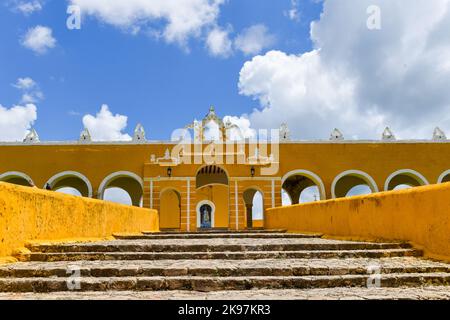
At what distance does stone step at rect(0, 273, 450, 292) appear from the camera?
3.36 metres

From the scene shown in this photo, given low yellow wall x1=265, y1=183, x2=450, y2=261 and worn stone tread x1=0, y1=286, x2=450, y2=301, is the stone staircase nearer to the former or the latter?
worn stone tread x1=0, y1=286, x2=450, y2=301

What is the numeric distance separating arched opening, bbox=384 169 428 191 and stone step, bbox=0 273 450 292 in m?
16.1

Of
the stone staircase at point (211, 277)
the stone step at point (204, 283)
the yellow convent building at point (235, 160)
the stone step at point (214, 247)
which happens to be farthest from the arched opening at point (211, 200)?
the stone step at point (204, 283)

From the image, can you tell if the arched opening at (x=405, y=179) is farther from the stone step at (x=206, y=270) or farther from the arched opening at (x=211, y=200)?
the stone step at (x=206, y=270)

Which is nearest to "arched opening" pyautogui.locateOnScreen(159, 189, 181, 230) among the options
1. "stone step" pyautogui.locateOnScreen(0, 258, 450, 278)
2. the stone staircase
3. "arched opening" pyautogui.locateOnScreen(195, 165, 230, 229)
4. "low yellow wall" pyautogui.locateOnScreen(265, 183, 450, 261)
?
"arched opening" pyautogui.locateOnScreen(195, 165, 230, 229)

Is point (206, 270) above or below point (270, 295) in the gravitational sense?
above

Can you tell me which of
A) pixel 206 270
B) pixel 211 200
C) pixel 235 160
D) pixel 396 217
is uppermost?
pixel 235 160

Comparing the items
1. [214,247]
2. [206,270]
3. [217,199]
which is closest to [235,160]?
[217,199]

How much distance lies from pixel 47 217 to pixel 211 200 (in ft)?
63.3

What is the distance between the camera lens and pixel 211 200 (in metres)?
24.2

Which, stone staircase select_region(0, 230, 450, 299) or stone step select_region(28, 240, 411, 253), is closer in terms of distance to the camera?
stone staircase select_region(0, 230, 450, 299)

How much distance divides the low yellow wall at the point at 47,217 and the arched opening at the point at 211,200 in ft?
52.6

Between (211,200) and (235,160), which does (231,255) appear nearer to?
(235,160)

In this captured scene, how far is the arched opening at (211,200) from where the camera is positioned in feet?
79.2
